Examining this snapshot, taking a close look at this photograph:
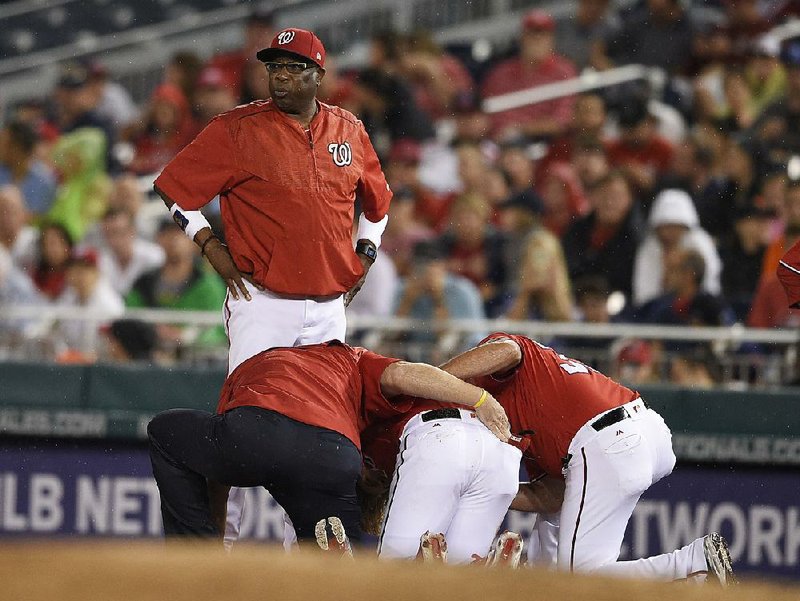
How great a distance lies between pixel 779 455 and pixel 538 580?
4.54 m

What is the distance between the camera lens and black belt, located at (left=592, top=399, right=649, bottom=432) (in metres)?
6.17

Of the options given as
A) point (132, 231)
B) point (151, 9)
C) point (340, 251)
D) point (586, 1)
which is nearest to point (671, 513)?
point (340, 251)

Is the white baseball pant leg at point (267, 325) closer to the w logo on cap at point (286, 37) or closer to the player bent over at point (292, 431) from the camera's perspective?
the player bent over at point (292, 431)

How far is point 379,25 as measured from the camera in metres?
14.0

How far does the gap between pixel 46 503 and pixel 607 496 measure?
150 inches

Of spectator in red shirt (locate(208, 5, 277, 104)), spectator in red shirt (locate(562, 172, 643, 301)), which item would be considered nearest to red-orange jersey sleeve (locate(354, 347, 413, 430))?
spectator in red shirt (locate(562, 172, 643, 301))

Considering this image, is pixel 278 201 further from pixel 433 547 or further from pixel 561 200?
pixel 561 200

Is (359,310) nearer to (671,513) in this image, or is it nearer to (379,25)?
(671,513)

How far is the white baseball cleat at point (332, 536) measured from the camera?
18.4ft

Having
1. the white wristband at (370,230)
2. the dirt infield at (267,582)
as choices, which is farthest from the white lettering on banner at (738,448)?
the dirt infield at (267,582)

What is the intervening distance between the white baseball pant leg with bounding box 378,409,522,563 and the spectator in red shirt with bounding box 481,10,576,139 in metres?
6.12

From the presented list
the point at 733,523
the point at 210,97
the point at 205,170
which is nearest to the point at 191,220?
the point at 205,170

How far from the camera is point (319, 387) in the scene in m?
5.91

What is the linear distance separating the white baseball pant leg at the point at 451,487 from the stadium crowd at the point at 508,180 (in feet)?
9.93
